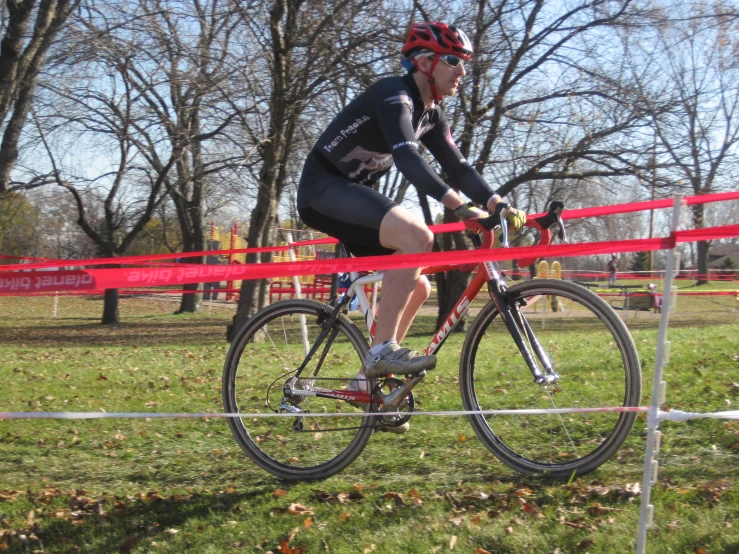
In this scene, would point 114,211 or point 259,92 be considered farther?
point 114,211

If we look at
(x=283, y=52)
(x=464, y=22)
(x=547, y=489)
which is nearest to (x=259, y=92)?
(x=283, y=52)

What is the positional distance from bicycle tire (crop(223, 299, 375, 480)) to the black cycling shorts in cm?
54

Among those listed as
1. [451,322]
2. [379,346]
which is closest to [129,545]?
[379,346]

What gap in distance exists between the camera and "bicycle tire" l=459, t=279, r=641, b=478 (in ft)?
10.9

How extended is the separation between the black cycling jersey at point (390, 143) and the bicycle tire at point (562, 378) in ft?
2.20

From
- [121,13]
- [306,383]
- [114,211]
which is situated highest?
[121,13]

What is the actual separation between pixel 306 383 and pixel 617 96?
13125mm

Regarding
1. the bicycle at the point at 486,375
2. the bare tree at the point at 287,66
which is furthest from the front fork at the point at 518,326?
the bare tree at the point at 287,66

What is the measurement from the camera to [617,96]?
600 inches

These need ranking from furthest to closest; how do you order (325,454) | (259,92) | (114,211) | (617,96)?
(114,211) → (617,96) → (259,92) → (325,454)

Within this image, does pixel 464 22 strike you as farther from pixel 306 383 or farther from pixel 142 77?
pixel 306 383

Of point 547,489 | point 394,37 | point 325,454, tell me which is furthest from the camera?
point 394,37

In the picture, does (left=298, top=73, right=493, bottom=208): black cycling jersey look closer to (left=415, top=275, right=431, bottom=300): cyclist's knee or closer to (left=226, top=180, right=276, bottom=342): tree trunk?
(left=415, top=275, right=431, bottom=300): cyclist's knee

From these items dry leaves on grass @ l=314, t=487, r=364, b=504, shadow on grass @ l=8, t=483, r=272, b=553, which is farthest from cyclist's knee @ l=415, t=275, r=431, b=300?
shadow on grass @ l=8, t=483, r=272, b=553
